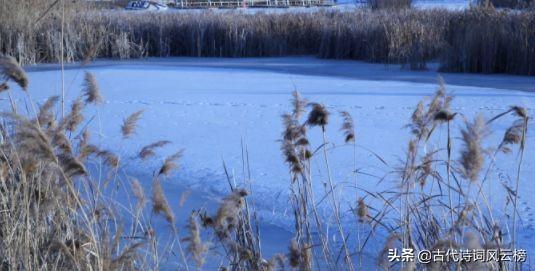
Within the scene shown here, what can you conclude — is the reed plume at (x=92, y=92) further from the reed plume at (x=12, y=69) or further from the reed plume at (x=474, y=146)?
the reed plume at (x=474, y=146)

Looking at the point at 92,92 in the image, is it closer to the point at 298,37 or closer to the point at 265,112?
the point at 265,112

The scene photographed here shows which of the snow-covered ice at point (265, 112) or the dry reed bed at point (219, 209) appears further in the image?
the snow-covered ice at point (265, 112)

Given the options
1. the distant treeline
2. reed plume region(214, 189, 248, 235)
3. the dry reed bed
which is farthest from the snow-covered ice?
reed plume region(214, 189, 248, 235)

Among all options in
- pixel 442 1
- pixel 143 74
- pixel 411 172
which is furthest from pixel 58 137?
pixel 442 1

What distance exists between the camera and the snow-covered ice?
4438mm

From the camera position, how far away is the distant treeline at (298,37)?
1062 centimetres

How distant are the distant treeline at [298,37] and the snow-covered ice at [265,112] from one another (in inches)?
20.9

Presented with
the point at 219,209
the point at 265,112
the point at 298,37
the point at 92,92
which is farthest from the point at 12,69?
the point at 298,37

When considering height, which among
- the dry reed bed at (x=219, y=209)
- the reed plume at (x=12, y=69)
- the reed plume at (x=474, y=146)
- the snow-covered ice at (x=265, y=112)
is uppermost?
the reed plume at (x=12, y=69)

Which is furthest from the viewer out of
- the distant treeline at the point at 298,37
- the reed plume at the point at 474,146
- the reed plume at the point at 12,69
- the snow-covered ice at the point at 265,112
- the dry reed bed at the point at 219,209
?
the distant treeline at the point at 298,37

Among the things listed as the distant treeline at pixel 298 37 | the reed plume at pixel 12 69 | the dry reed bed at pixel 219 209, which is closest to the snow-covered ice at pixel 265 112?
the dry reed bed at pixel 219 209

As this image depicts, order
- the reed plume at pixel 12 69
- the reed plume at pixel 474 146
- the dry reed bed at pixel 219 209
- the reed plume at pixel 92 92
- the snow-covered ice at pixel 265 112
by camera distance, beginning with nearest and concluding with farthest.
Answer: the reed plume at pixel 474 146 < the dry reed bed at pixel 219 209 < the reed plume at pixel 12 69 < the reed plume at pixel 92 92 < the snow-covered ice at pixel 265 112

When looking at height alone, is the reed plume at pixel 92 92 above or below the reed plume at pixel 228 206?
above

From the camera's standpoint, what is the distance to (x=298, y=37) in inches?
602
